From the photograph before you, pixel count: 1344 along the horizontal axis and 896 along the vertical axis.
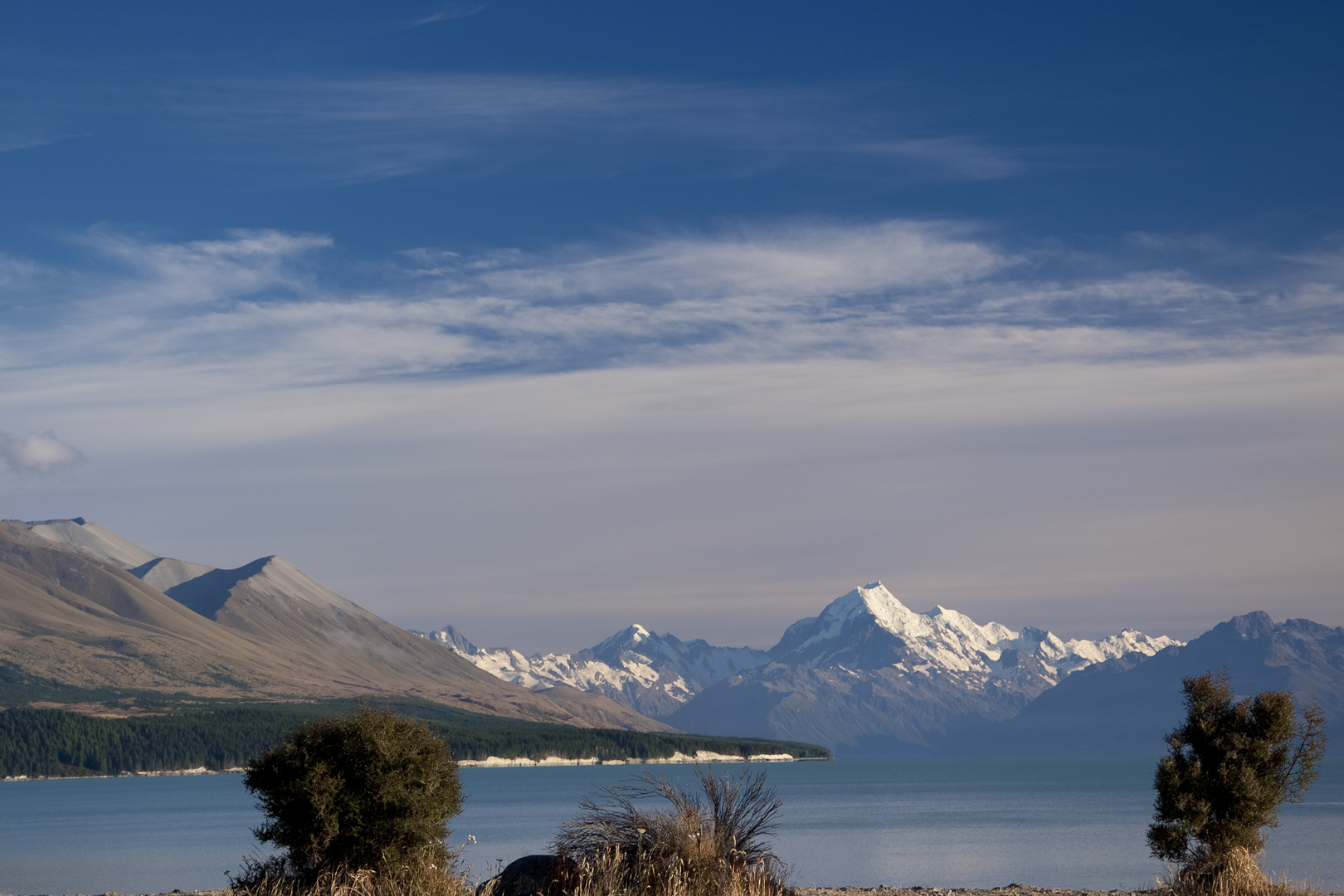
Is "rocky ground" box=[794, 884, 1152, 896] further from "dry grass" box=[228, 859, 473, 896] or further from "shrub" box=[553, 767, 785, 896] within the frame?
"dry grass" box=[228, 859, 473, 896]

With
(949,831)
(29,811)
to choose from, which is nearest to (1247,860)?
(949,831)

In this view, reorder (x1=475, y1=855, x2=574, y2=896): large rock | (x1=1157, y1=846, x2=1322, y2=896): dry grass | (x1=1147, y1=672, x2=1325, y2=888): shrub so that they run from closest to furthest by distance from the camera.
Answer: (x1=475, y1=855, x2=574, y2=896): large rock < (x1=1157, y1=846, x2=1322, y2=896): dry grass < (x1=1147, y1=672, x2=1325, y2=888): shrub

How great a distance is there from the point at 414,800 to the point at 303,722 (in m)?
3.00

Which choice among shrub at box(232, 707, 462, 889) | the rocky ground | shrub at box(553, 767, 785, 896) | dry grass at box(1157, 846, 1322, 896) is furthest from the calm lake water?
dry grass at box(1157, 846, 1322, 896)

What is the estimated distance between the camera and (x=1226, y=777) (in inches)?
1022

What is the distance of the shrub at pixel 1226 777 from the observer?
25.8 meters

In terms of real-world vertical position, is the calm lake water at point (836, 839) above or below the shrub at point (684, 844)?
below

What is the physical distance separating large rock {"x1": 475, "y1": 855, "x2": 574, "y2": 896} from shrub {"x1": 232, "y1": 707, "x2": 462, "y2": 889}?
4.13 ft

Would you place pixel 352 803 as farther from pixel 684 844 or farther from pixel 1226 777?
pixel 1226 777

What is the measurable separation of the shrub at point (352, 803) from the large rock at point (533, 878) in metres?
1.26

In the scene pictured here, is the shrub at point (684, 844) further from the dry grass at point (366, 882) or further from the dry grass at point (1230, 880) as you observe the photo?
the dry grass at point (1230, 880)

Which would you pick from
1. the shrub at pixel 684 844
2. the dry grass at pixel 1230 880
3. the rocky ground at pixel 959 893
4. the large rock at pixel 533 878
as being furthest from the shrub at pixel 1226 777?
the large rock at pixel 533 878

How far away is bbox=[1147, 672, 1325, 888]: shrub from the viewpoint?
84.6 feet

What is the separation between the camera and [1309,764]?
86.9 ft
